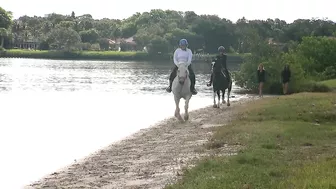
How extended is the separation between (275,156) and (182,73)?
8.80 m

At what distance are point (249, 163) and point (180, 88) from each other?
1002 centimetres

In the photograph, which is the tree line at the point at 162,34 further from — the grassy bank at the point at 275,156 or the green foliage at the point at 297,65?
the grassy bank at the point at 275,156

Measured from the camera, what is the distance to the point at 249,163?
11.1m

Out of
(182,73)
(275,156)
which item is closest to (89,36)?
(182,73)

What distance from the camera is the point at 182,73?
798 inches

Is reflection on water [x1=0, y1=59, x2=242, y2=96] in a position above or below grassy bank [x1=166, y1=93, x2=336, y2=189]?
below

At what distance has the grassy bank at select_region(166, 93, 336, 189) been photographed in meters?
9.12

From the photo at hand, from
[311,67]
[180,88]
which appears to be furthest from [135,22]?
[180,88]

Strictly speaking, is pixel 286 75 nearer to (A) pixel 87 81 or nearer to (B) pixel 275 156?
(B) pixel 275 156

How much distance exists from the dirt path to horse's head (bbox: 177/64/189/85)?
1.79 m

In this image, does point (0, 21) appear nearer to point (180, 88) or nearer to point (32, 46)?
point (32, 46)

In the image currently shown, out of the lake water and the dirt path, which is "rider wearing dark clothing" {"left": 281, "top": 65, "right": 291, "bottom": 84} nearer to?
the lake water

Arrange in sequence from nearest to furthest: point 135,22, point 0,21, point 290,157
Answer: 1. point 290,157
2. point 0,21
3. point 135,22

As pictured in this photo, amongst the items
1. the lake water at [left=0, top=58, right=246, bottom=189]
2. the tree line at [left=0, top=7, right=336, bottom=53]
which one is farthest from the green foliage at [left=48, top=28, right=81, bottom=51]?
the lake water at [left=0, top=58, right=246, bottom=189]
